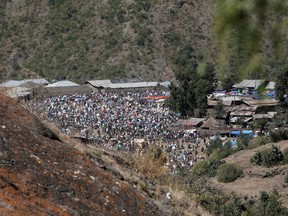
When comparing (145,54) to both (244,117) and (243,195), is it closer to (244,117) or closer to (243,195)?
(244,117)

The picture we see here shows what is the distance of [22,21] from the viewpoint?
279ft

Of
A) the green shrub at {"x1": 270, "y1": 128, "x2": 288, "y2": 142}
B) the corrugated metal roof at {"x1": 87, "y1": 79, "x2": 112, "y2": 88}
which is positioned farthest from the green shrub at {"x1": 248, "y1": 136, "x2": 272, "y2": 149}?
the corrugated metal roof at {"x1": 87, "y1": 79, "x2": 112, "y2": 88}

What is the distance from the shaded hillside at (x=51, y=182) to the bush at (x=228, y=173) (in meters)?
20.2

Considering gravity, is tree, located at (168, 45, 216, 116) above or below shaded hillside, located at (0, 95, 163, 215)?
below

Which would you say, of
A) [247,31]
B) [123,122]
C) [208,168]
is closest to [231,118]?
[123,122]

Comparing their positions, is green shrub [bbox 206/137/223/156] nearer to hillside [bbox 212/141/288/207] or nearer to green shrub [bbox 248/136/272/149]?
green shrub [bbox 248/136/272/149]

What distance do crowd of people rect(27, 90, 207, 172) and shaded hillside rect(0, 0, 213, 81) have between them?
2343cm

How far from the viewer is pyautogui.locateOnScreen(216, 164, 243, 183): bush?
87.7ft

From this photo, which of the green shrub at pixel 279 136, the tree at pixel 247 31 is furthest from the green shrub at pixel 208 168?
the tree at pixel 247 31

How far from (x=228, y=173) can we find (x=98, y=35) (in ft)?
186

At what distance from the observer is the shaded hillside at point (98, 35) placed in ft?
253

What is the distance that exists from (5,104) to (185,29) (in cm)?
7615

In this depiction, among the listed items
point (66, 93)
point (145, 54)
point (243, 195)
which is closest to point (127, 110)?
point (66, 93)

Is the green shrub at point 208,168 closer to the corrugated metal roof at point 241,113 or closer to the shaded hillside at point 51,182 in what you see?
the corrugated metal roof at point 241,113
